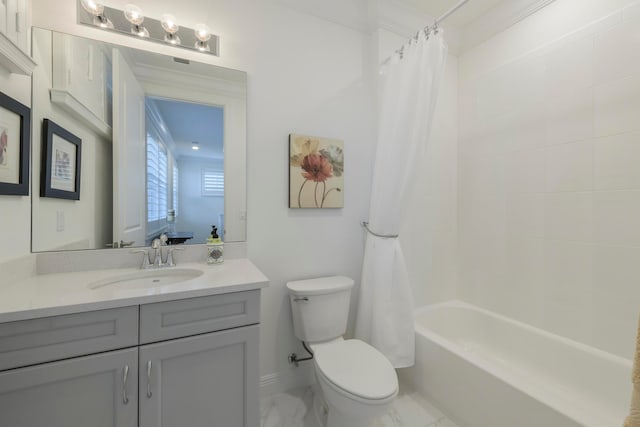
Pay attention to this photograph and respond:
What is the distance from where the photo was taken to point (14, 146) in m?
1.06

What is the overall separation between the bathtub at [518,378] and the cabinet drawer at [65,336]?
1552 millimetres

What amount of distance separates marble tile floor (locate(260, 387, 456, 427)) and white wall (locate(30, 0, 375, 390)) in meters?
0.13

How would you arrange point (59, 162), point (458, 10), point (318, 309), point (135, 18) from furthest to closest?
point (458, 10), point (318, 309), point (135, 18), point (59, 162)

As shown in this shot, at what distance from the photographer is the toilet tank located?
5.09ft

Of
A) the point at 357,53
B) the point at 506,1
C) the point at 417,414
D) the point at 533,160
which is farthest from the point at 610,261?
the point at 357,53

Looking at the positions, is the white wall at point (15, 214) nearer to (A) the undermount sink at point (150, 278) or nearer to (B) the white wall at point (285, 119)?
(A) the undermount sink at point (150, 278)

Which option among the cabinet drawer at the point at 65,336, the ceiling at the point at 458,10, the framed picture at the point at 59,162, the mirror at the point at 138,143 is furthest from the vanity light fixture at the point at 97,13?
the ceiling at the point at 458,10

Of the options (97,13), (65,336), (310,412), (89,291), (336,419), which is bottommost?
(310,412)

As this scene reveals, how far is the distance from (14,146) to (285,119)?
4.03 feet

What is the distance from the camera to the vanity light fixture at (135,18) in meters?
1.31

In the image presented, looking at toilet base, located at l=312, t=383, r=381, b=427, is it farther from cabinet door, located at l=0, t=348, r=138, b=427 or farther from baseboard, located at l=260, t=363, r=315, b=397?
cabinet door, located at l=0, t=348, r=138, b=427

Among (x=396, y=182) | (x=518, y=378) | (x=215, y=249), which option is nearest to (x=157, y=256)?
(x=215, y=249)

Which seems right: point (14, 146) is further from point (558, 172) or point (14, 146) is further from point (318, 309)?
point (558, 172)

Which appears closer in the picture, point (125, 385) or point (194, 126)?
point (125, 385)
